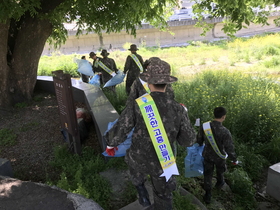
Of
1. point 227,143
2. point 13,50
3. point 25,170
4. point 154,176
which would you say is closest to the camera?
point 154,176

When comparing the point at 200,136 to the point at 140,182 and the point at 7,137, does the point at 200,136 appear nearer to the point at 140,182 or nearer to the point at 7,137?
the point at 140,182

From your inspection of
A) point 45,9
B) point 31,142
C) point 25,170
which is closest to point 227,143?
point 25,170

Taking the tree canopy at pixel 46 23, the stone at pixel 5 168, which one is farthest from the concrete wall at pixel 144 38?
the stone at pixel 5 168

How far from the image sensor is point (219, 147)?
3.40m

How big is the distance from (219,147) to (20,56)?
551 centimetres

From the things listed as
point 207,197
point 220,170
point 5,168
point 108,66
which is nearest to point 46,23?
point 108,66

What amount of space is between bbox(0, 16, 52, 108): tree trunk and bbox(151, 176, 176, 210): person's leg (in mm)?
5236

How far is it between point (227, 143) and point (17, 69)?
5.69m

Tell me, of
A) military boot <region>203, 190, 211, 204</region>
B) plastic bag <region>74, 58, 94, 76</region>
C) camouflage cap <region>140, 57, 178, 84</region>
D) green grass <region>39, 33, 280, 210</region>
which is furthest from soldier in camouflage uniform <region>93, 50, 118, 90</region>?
camouflage cap <region>140, 57, 178, 84</region>

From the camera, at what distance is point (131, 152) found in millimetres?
2576

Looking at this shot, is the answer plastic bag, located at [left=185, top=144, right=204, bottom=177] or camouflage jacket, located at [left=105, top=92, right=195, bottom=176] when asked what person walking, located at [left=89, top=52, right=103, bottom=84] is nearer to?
plastic bag, located at [left=185, top=144, right=204, bottom=177]

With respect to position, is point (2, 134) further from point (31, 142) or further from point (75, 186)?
point (75, 186)

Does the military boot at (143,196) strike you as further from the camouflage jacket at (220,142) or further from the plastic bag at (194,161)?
the camouflage jacket at (220,142)

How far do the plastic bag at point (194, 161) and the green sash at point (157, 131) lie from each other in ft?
3.91
